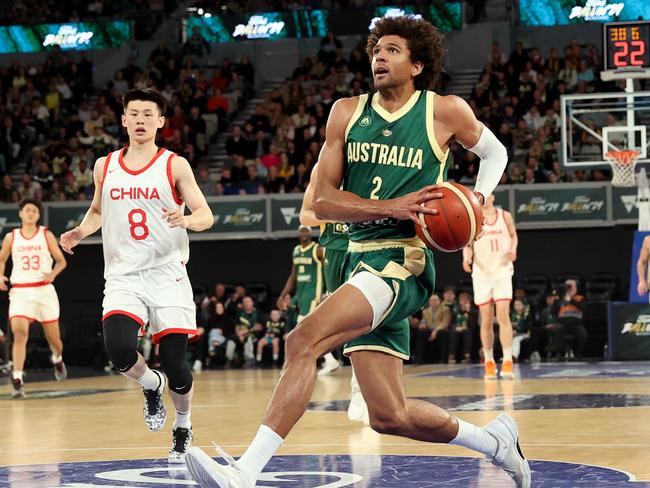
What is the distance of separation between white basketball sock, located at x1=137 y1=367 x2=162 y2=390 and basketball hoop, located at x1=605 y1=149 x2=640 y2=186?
1262 centimetres

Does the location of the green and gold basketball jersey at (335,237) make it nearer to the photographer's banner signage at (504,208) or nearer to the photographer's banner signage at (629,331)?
the photographer's banner signage at (629,331)

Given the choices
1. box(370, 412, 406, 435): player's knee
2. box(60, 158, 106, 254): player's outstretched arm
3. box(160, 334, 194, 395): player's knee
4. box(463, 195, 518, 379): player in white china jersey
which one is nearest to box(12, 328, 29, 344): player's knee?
box(463, 195, 518, 379): player in white china jersey

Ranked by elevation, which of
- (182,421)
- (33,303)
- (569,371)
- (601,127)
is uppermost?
(601,127)

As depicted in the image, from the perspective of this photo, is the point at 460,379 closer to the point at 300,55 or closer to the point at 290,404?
the point at 290,404

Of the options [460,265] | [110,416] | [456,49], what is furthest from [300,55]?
[110,416]

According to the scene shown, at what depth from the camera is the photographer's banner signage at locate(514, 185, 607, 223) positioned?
20.8 meters

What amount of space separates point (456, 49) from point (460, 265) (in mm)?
7438

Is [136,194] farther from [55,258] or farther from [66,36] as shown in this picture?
[66,36]

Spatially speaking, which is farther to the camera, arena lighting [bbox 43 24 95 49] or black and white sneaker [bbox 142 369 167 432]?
arena lighting [bbox 43 24 95 49]

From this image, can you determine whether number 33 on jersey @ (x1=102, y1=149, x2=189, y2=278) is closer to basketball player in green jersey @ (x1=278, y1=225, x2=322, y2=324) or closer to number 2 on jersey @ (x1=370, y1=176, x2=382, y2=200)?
number 2 on jersey @ (x1=370, y1=176, x2=382, y2=200)

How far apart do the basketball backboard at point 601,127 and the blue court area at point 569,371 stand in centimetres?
344

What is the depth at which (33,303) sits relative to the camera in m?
13.4

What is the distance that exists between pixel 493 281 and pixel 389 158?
9.19m

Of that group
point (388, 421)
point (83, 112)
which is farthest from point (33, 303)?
point (83, 112)
